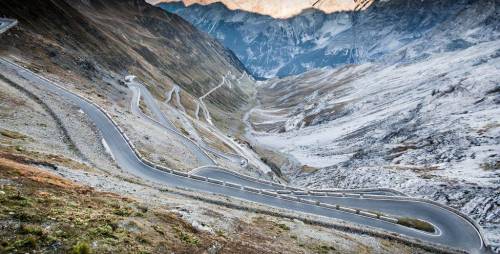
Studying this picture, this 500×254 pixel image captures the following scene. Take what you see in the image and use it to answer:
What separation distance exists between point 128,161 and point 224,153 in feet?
143

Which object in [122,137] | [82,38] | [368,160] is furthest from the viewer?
[82,38]

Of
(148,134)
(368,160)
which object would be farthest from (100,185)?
(368,160)

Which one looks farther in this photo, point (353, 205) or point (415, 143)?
point (415, 143)

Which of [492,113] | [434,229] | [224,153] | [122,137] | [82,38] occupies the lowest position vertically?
[434,229]

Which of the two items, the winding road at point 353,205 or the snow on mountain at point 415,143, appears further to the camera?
the snow on mountain at point 415,143

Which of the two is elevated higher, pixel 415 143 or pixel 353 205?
pixel 415 143

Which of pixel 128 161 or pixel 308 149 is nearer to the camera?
pixel 128 161

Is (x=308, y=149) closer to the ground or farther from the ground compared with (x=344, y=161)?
farther from the ground

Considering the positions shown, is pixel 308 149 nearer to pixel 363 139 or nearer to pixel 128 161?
pixel 363 139

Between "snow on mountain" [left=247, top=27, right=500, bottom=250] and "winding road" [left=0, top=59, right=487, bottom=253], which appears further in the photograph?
"snow on mountain" [left=247, top=27, right=500, bottom=250]

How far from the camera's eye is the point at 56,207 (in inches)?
896

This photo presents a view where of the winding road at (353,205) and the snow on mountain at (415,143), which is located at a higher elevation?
the snow on mountain at (415,143)

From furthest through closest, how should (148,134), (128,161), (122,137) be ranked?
(148,134)
(122,137)
(128,161)

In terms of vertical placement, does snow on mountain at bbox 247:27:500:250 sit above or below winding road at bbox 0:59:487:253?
above
